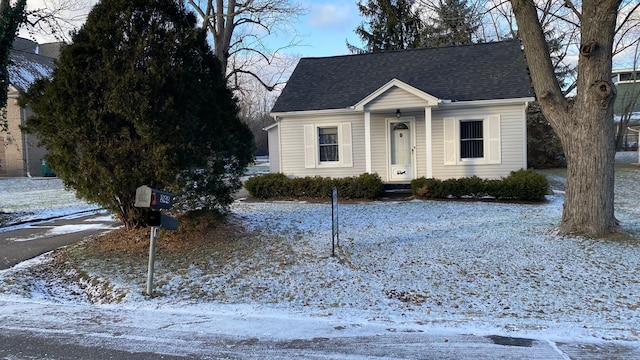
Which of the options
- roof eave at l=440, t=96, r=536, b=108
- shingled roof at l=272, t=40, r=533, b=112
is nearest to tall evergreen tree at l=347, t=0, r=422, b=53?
shingled roof at l=272, t=40, r=533, b=112

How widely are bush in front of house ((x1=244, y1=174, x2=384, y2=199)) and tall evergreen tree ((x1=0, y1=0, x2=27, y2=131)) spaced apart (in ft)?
23.2

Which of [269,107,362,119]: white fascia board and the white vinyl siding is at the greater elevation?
[269,107,362,119]: white fascia board

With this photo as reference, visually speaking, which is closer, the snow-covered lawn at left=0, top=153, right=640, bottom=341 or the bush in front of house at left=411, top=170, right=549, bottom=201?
the snow-covered lawn at left=0, top=153, right=640, bottom=341

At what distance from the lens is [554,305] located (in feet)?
16.1

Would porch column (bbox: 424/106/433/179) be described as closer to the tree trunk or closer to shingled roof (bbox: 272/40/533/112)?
shingled roof (bbox: 272/40/533/112)

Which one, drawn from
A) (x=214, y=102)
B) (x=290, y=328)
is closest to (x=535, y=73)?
(x=214, y=102)

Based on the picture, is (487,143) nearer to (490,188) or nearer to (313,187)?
(490,188)

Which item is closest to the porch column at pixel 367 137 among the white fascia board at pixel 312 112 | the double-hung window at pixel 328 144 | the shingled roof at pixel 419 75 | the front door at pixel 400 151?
the white fascia board at pixel 312 112

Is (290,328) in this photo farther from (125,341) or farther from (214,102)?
(214,102)

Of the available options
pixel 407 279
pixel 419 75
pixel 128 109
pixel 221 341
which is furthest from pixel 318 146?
pixel 221 341

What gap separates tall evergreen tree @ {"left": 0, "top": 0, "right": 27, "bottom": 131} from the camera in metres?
10.7

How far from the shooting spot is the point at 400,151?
1568 cm

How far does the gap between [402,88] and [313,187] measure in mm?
4370

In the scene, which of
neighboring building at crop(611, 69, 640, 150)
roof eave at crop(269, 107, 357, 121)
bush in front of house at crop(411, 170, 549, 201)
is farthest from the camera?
neighboring building at crop(611, 69, 640, 150)
